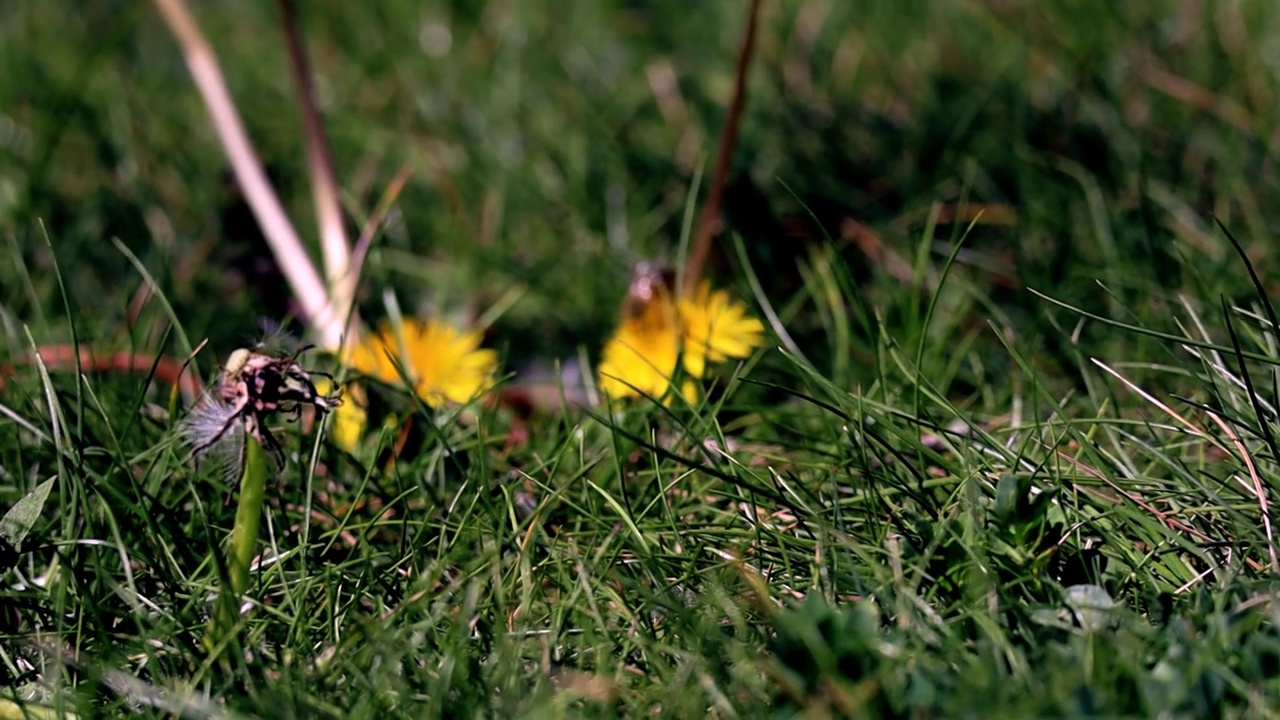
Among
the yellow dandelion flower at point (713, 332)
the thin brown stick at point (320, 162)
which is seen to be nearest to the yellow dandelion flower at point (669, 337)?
the yellow dandelion flower at point (713, 332)

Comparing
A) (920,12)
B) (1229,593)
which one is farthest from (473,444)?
(920,12)

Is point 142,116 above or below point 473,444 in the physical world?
above

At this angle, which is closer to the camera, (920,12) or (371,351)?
(371,351)

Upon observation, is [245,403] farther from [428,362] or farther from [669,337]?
[669,337]

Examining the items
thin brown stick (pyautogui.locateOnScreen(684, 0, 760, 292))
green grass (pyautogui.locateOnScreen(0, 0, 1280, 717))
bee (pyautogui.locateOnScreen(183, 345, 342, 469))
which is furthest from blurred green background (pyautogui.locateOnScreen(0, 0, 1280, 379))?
bee (pyautogui.locateOnScreen(183, 345, 342, 469))

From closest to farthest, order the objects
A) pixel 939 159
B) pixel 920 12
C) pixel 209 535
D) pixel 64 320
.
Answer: pixel 209 535
pixel 64 320
pixel 939 159
pixel 920 12

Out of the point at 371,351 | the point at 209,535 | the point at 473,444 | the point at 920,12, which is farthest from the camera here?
the point at 920,12

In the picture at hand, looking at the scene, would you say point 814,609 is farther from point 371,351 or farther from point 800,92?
point 800,92

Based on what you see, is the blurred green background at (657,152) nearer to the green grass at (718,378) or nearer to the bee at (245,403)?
the green grass at (718,378)
